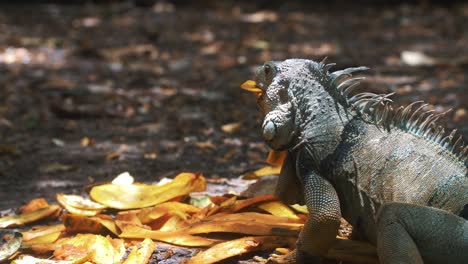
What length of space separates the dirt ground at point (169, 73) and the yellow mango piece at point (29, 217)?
499mm

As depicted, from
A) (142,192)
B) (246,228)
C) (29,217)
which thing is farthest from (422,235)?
(29,217)

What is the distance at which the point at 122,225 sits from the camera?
13.7 ft

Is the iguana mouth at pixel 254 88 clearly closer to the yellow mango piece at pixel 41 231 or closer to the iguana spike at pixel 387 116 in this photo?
the iguana spike at pixel 387 116

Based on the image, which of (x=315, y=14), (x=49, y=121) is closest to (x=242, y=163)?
(x=49, y=121)

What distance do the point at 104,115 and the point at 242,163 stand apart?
92.4 inches

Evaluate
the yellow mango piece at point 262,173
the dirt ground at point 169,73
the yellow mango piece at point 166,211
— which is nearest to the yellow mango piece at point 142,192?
the yellow mango piece at point 166,211

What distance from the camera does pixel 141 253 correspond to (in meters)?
3.80

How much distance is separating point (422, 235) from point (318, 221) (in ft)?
1.62

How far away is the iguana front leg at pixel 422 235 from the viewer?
302 cm

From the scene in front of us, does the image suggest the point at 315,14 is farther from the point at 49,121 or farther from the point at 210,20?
the point at 49,121

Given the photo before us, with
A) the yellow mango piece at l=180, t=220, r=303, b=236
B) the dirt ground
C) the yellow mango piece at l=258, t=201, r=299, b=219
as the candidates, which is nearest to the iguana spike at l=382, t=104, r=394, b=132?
the yellow mango piece at l=180, t=220, r=303, b=236

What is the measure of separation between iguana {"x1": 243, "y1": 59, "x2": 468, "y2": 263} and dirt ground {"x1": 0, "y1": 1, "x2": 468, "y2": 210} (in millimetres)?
2102

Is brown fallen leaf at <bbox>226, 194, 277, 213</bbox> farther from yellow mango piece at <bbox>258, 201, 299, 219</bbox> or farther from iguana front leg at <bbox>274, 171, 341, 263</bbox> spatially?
iguana front leg at <bbox>274, 171, 341, 263</bbox>

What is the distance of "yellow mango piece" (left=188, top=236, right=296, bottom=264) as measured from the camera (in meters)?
3.70
